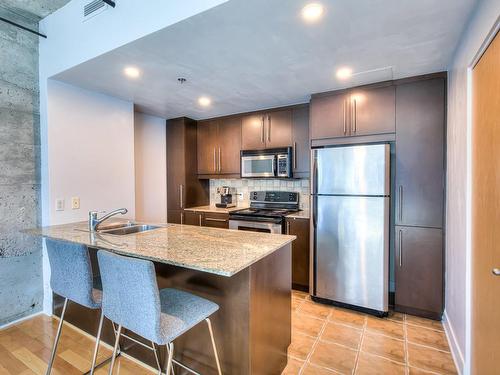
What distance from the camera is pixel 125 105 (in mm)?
3113

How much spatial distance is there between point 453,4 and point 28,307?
4.07 m

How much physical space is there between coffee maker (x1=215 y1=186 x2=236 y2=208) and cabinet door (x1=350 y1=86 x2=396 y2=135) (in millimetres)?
2106

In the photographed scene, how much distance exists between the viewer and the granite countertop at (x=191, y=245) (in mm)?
1279

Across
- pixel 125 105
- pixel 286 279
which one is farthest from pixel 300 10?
pixel 125 105

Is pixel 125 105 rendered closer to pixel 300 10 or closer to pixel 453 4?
pixel 300 10

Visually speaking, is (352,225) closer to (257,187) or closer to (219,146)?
(257,187)

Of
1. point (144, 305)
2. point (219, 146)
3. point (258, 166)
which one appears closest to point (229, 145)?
point (219, 146)

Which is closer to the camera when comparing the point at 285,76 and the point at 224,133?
the point at 285,76

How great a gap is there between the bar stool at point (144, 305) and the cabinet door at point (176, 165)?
8.78 feet

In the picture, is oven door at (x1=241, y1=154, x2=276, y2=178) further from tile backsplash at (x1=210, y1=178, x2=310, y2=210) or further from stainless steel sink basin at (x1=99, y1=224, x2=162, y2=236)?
stainless steel sink basin at (x1=99, y1=224, x2=162, y2=236)

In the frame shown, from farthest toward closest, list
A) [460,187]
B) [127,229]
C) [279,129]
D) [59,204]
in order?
[279,129] → [59,204] → [127,229] → [460,187]

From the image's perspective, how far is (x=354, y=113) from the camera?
106 inches

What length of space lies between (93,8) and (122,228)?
1795 mm

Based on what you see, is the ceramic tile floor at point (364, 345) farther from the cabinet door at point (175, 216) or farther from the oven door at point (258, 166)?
the cabinet door at point (175, 216)
